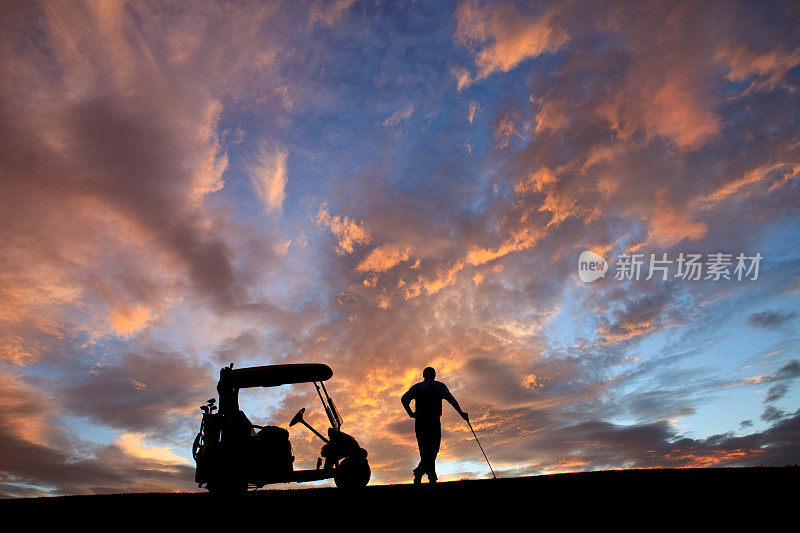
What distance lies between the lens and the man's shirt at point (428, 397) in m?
10.5

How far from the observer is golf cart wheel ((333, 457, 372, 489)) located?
11820mm

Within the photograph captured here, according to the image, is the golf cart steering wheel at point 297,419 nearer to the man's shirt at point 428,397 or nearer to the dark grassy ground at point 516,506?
the man's shirt at point 428,397

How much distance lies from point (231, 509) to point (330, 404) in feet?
19.7

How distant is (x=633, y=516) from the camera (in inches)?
214

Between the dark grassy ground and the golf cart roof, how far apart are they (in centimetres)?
390

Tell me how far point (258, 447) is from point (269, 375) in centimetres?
167

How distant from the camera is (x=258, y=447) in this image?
11.6 m

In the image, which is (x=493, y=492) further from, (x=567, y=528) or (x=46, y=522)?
(x=46, y=522)

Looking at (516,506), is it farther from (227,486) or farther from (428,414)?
(227,486)

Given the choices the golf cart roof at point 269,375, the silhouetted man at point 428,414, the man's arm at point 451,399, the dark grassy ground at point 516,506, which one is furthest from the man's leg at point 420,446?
the golf cart roof at point 269,375

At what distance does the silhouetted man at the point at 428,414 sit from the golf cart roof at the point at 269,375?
2.86m

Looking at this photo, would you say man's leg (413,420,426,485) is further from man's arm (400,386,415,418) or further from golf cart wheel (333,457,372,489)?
golf cart wheel (333,457,372,489)

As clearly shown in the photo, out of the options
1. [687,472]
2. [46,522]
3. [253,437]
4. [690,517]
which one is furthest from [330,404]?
[690,517]

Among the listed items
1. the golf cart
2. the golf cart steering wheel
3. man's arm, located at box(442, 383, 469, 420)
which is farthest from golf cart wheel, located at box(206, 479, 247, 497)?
man's arm, located at box(442, 383, 469, 420)
